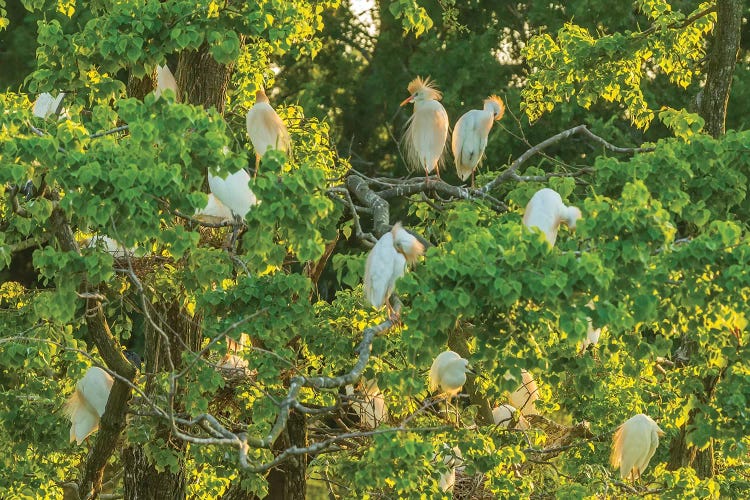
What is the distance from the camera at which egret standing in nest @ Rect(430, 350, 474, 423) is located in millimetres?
5574

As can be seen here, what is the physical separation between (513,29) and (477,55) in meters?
1.08

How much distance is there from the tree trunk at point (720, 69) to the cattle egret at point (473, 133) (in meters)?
1.09

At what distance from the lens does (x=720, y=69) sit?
671 centimetres

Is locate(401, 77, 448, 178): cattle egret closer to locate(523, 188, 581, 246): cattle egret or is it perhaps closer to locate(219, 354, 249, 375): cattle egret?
locate(219, 354, 249, 375): cattle egret

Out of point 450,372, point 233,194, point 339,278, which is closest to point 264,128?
point 233,194

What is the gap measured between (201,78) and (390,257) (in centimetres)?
151

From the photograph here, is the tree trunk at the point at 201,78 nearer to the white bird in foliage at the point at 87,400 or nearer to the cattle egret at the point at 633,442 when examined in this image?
the white bird in foliage at the point at 87,400

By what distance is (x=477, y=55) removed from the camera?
12.2m

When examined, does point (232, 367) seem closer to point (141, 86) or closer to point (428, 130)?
point (141, 86)

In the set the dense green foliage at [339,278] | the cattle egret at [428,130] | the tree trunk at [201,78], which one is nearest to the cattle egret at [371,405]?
the dense green foliage at [339,278]

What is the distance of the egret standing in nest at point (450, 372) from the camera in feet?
18.3

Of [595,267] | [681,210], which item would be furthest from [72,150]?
[681,210]

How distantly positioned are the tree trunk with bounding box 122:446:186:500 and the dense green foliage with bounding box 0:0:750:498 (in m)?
0.07

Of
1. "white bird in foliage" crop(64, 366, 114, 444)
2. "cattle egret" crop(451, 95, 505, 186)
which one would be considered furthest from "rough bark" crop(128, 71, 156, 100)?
"cattle egret" crop(451, 95, 505, 186)
